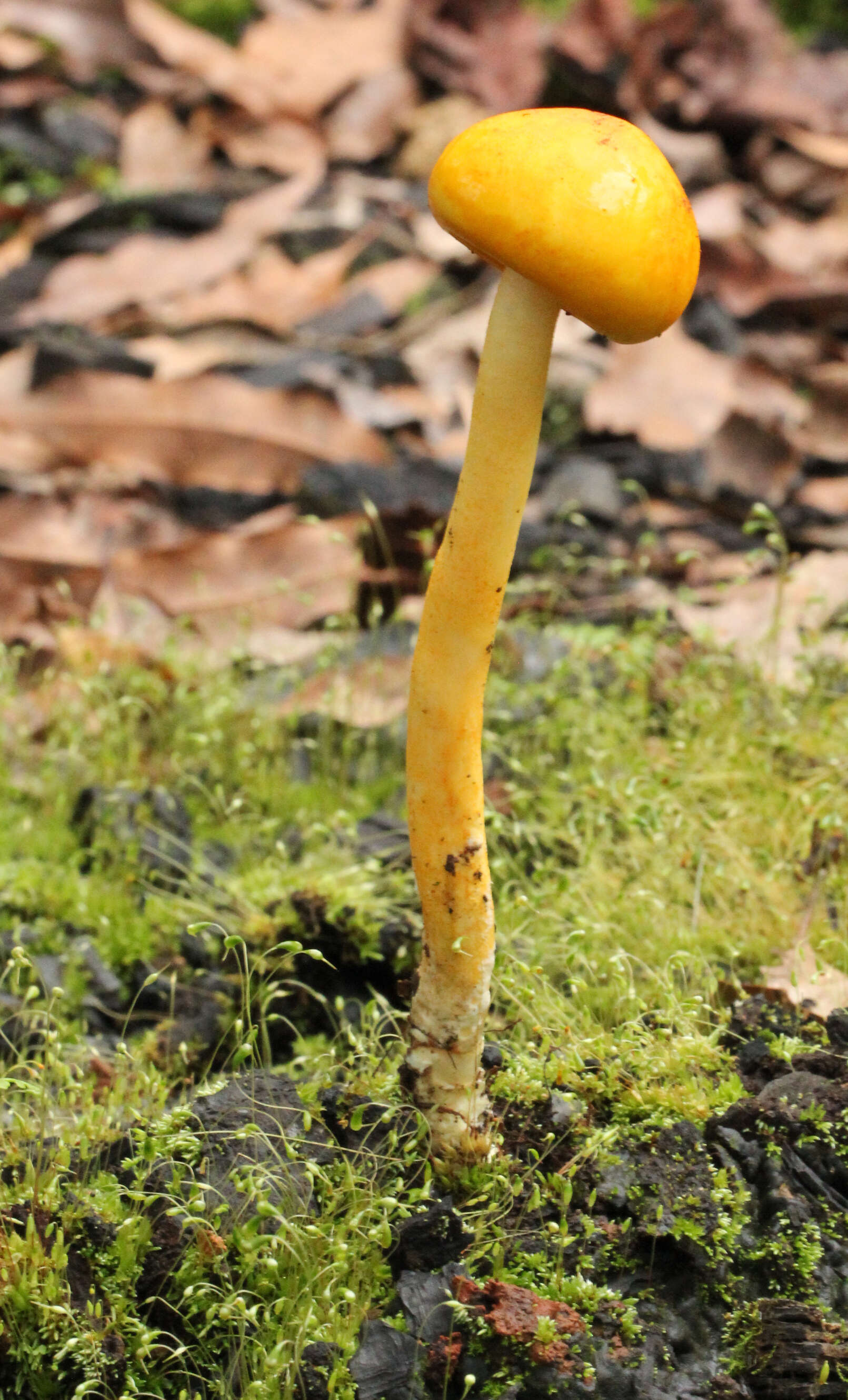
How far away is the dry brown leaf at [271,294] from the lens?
15.8ft

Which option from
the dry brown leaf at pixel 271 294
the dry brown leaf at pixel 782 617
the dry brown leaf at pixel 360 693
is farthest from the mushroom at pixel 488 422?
the dry brown leaf at pixel 271 294

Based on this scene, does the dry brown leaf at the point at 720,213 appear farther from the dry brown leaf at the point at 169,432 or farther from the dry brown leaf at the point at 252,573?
the dry brown leaf at the point at 252,573

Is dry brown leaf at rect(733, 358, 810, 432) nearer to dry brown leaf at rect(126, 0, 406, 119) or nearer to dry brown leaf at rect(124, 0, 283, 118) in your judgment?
dry brown leaf at rect(126, 0, 406, 119)

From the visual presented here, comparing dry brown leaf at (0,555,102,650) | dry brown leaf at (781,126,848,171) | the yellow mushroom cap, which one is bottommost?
dry brown leaf at (0,555,102,650)

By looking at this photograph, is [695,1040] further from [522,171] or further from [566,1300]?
[522,171]

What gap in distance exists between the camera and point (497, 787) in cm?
296

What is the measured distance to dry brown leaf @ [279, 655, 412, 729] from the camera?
3.13m

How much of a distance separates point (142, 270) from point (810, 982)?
3.89m

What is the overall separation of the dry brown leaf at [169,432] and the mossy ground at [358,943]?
0.94 meters

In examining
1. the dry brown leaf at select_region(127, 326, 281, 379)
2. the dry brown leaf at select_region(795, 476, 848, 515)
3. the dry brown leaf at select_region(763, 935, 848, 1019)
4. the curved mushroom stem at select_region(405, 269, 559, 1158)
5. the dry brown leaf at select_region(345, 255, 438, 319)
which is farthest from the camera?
the dry brown leaf at select_region(345, 255, 438, 319)

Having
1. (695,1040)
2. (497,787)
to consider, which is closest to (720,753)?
(497,787)

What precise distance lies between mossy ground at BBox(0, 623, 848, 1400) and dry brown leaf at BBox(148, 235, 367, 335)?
6.31 ft

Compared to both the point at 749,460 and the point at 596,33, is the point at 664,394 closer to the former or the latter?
the point at 749,460

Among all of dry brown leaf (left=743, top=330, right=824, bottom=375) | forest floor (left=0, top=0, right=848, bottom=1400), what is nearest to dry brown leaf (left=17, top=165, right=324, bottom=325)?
forest floor (left=0, top=0, right=848, bottom=1400)
